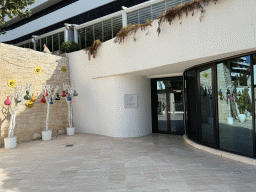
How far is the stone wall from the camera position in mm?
7117

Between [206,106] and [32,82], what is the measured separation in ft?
21.9

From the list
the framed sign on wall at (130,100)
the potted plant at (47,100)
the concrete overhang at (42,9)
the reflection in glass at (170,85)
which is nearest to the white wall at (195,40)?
the framed sign on wall at (130,100)

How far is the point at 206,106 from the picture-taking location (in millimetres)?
5832

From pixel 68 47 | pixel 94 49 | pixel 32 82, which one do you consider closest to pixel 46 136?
pixel 32 82

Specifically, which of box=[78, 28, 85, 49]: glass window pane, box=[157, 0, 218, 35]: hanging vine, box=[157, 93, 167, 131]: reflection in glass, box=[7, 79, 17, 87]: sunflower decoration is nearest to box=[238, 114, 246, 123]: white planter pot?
box=[157, 0, 218, 35]: hanging vine

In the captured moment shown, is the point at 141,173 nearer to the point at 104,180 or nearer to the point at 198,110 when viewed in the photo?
the point at 104,180

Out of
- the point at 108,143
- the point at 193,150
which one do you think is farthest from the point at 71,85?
the point at 193,150

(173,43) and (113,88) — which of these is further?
(113,88)

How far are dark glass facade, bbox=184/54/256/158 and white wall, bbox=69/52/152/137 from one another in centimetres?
254

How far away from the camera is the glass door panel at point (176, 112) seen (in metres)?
8.32

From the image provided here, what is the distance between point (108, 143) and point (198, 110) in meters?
3.29

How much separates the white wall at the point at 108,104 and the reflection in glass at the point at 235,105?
3.64 m

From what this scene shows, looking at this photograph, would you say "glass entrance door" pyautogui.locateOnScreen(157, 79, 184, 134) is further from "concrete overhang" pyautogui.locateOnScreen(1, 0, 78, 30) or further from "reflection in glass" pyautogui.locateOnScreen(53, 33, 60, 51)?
"concrete overhang" pyautogui.locateOnScreen(1, 0, 78, 30)

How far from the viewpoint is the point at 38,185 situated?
3.68m
